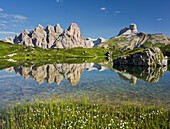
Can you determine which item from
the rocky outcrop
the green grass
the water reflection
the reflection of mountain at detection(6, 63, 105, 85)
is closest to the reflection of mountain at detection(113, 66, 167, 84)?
the water reflection

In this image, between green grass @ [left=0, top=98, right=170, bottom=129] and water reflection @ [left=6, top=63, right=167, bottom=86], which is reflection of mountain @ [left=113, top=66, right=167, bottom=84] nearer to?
water reflection @ [left=6, top=63, right=167, bottom=86]

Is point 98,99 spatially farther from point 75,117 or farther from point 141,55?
point 141,55

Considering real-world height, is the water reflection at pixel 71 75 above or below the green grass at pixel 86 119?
Result: above

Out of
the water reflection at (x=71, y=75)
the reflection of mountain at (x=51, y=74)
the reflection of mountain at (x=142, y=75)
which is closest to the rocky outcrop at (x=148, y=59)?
the water reflection at (x=71, y=75)

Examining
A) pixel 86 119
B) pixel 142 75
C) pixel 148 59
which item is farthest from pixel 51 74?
pixel 148 59

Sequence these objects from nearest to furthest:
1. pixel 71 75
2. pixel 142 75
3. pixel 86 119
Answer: pixel 86 119, pixel 142 75, pixel 71 75

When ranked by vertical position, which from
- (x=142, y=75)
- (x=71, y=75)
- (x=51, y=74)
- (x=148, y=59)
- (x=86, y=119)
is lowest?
(x=86, y=119)

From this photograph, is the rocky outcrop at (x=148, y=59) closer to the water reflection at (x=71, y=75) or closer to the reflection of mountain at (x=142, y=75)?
the water reflection at (x=71, y=75)

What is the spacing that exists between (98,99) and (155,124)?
966 centimetres

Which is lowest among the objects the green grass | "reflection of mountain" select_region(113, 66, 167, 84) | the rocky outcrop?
the green grass

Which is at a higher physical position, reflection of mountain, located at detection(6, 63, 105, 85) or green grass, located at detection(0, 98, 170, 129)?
reflection of mountain, located at detection(6, 63, 105, 85)

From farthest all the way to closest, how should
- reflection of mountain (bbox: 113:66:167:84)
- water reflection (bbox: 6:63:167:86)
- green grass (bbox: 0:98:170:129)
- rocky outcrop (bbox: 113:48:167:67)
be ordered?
rocky outcrop (bbox: 113:48:167:67) < reflection of mountain (bbox: 113:66:167:84) < water reflection (bbox: 6:63:167:86) < green grass (bbox: 0:98:170:129)

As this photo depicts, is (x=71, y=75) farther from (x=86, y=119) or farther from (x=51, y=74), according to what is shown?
(x=86, y=119)

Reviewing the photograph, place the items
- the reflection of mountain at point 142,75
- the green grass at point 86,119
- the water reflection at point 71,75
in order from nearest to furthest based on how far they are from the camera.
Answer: the green grass at point 86,119, the water reflection at point 71,75, the reflection of mountain at point 142,75
